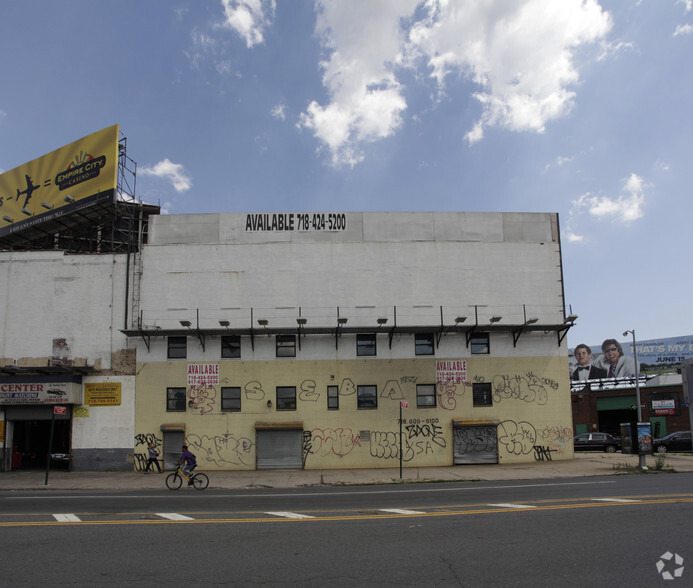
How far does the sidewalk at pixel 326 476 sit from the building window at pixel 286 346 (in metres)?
5.02

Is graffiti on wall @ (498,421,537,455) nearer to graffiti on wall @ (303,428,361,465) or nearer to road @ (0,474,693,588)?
graffiti on wall @ (303,428,361,465)

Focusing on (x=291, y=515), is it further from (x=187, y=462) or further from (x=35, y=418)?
(x=35, y=418)

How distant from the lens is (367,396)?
24766 millimetres

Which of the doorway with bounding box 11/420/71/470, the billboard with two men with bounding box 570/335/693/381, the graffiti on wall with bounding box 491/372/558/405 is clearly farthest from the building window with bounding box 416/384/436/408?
the billboard with two men with bounding box 570/335/693/381

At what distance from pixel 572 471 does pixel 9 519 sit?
59.8 ft

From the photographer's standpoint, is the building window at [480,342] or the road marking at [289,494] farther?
the building window at [480,342]

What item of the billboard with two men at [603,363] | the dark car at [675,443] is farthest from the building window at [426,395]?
the billboard with two men at [603,363]

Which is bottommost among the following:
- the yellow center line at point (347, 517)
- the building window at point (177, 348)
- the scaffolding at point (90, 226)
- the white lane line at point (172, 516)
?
the white lane line at point (172, 516)

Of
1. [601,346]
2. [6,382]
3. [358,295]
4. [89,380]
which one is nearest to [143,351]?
[89,380]

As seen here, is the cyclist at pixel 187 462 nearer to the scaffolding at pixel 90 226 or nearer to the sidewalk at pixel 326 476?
the sidewalk at pixel 326 476

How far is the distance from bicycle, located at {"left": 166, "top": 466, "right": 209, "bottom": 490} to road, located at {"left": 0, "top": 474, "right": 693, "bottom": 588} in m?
4.03

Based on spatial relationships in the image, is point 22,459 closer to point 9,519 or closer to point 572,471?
point 9,519

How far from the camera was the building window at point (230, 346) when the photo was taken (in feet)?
82.1

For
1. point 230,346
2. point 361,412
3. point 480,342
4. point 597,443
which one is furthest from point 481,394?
point 597,443
